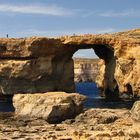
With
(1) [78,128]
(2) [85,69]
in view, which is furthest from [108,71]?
(2) [85,69]

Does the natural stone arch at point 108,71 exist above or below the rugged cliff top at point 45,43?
below

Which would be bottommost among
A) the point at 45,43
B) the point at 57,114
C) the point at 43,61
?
the point at 57,114

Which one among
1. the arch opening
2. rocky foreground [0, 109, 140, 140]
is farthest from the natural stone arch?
rocky foreground [0, 109, 140, 140]

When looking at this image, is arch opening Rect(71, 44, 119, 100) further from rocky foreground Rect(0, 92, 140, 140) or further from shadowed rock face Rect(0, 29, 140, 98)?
rocky foreground Rect(0, 92, 140, 140)

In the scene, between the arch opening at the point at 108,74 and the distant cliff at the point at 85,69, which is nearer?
the arch opening at the point at 108,74

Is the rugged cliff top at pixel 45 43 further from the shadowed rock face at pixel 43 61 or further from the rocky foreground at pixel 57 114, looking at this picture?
the rocky foreground at pixel 57 114

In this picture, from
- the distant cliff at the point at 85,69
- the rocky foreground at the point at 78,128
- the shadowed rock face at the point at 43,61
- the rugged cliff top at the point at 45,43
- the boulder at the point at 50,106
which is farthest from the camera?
the distant cliff at the point at 85,69

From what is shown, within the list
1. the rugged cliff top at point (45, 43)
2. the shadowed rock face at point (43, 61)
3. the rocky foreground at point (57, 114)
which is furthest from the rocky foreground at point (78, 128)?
the rugged cliff top at point (45, 43)

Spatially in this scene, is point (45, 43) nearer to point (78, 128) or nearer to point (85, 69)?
point (78, 128)

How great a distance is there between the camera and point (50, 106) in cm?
4259

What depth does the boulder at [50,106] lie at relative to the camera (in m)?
42.4

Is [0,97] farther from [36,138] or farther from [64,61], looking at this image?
[36,138]

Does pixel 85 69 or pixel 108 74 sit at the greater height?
Answer: pixel 108 74

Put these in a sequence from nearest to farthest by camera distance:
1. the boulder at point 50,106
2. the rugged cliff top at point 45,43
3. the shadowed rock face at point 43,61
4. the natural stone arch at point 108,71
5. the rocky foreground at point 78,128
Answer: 1. the rocky foreground at point 78,128
2. the boulder at point 50,106
3. the shadowed rock face at point 43,61
4. the rugged cliff top at point 45,43
5. the natural stone arch at point 108,71
